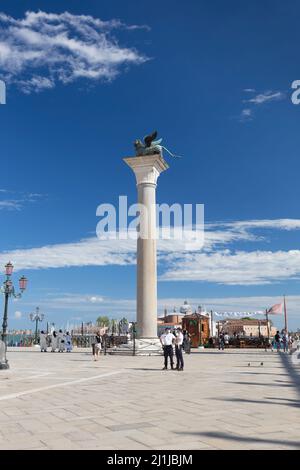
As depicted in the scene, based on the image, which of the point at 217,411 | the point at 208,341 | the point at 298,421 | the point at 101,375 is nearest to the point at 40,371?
the point at 101,375

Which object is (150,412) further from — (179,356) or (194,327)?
(194,327)

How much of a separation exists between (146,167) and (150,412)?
72.7 ft

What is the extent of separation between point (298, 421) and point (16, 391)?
683cm

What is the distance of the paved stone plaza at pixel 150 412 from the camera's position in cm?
604

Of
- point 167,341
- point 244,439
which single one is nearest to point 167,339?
point 167,341

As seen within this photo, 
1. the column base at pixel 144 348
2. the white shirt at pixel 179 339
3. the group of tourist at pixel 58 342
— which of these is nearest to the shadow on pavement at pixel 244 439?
the white shirt at pixel 179 339

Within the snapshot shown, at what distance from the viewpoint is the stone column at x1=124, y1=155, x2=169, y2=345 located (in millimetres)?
27344

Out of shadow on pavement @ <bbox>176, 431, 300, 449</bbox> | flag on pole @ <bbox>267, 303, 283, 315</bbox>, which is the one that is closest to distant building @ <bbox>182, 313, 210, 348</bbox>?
flag on pole @ <bbox>267, 303, 283, 315</bbox>

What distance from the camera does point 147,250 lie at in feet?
91.1

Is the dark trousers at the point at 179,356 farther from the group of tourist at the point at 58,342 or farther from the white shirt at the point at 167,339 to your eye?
the group of tourist at the point at 58,342

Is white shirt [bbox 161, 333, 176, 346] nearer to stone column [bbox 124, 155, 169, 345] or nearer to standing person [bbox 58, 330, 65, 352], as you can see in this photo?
stone column [bbox 124, 155, 169, 345]

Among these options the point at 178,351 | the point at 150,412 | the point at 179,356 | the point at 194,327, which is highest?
the point at 194,327

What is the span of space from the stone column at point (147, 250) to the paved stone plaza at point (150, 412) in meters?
12.7
